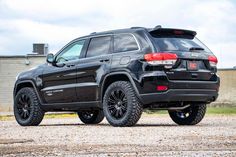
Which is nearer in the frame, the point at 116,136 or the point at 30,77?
the point at 116,136

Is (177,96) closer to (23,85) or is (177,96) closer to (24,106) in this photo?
(24,106)

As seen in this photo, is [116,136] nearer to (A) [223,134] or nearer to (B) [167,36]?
(A) [223,134]

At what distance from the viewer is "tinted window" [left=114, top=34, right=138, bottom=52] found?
12031 millimetres

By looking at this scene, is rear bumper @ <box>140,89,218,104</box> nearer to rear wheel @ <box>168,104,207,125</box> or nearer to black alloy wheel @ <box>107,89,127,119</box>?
black alloy wheel @ <box>107,89,127,119</box>

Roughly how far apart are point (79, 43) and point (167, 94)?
8.98ft

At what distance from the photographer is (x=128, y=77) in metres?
11.7

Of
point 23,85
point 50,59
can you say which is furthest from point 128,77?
point 23,85

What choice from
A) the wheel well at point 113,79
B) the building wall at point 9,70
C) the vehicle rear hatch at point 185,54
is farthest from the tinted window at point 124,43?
the building wall at point 9,70

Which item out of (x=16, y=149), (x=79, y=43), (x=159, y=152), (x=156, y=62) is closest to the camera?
(x=159, y=152)

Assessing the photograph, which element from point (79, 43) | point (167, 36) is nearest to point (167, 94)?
point (167, 36)

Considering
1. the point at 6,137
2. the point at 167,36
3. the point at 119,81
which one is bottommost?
the point at 6,137

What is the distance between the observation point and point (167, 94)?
37.4 feet

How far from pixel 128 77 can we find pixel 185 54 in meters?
1.11

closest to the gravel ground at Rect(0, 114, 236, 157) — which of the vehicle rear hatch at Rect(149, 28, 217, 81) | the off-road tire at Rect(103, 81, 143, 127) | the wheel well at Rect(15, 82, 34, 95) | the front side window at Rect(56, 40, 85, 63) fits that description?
Result: the off-road tire at Rect(103, 81, 143, 127)
